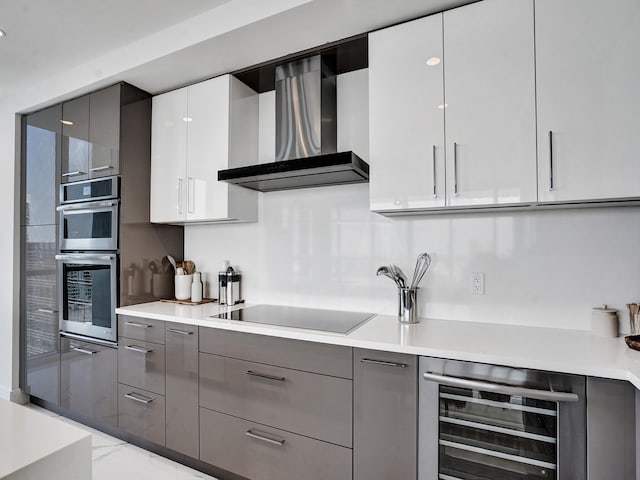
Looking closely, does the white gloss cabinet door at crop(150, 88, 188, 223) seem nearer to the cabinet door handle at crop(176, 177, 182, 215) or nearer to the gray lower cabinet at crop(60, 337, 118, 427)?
the cabinet door handle at crop(176, 177, 182, 215)

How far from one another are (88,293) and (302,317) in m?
1.62

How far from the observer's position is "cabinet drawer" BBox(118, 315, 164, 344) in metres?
2.13

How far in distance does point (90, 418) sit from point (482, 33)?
3.31 meters

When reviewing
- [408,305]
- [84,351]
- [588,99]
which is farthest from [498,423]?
[84,351]

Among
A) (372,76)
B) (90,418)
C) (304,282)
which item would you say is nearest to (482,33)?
(372,76)

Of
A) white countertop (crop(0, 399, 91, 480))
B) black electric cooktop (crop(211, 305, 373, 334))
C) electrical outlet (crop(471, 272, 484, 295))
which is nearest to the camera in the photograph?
white countertop (crop(0, 399, 91, 480))

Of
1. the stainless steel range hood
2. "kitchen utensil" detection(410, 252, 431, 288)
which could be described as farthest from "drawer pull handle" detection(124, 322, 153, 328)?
"kitchen utensil" detection(410, 252, 431, 288)

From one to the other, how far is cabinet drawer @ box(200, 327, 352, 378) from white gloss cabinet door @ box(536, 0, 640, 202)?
3.76 feet

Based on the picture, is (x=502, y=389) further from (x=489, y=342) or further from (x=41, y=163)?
(x=41, y=163)

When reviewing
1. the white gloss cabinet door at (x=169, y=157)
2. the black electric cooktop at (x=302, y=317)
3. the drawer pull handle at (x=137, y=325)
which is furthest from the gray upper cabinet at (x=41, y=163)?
the black electric cooktop at (x=302, y=317)

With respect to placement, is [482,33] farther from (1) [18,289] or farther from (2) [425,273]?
(1) [18,289]

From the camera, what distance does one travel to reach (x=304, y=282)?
2.38 m

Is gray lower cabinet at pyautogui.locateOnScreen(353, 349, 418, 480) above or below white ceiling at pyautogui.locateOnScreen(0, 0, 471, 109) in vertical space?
below

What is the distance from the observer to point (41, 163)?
9.46 feet
